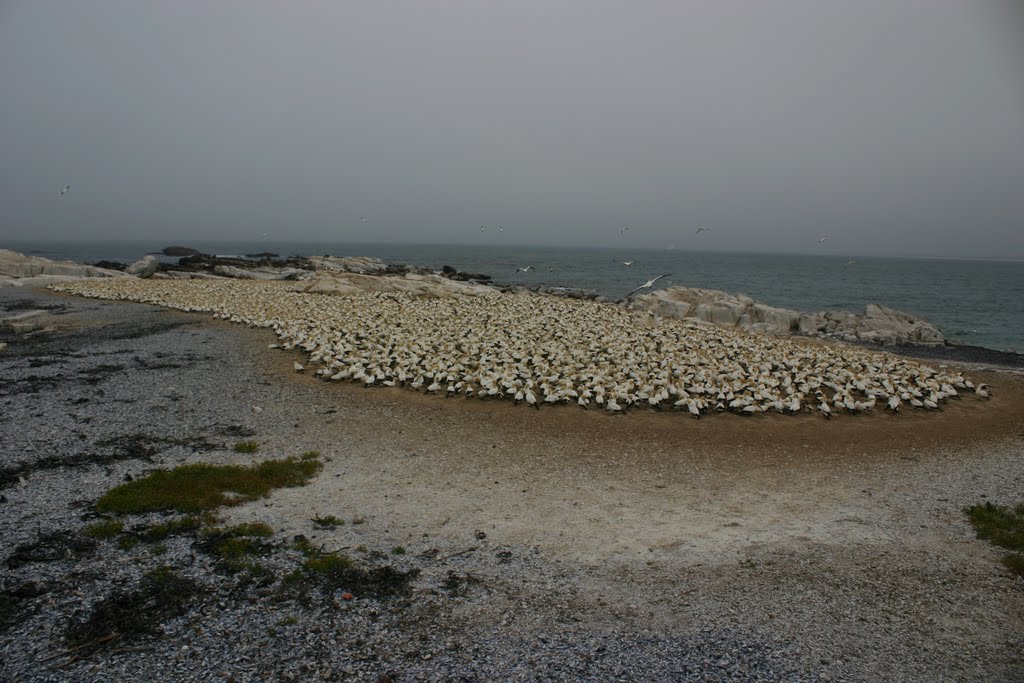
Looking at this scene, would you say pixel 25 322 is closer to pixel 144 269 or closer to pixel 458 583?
pixel 144 269

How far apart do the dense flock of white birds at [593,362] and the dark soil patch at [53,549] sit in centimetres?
809

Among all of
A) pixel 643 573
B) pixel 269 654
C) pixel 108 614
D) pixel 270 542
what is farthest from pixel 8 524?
pixel 643 573

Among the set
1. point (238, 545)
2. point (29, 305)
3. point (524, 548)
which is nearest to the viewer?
point (238, 545)

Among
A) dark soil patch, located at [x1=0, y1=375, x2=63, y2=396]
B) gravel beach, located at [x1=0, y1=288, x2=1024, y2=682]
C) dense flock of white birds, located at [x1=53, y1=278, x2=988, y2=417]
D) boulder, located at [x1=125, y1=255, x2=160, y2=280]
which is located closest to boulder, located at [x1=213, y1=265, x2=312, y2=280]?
boulder, located at [x1=125, y1=255, x2=160, y2=280]

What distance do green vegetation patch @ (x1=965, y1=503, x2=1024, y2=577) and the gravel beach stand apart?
18 cm

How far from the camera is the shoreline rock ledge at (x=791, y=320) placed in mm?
28641

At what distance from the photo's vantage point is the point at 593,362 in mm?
16875

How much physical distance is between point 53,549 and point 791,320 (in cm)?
3176

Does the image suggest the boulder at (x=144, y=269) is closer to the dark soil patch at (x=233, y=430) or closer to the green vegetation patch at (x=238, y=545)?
the dark soil patch at (x=233, y=430)

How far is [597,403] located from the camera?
44.4 ft

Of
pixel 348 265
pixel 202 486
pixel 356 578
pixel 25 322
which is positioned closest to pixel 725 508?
pixel 356 578

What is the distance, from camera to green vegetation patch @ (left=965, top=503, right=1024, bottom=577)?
723 cm

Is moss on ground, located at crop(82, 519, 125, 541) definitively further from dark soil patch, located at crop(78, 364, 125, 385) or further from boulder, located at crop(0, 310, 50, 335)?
boulder, located at crop(0, 310, 50, 335)

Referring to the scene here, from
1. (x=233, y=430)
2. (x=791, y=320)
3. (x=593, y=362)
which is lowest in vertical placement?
(x=233, y=430)
